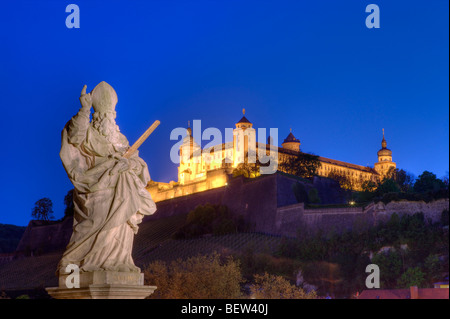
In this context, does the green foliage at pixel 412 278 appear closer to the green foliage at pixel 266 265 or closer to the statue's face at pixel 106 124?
the green foliage at pixel 266 265

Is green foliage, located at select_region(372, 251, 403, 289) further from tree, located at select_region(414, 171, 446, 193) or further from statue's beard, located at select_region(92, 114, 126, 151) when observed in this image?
statue's beard, located at select_region(92, 114, 126, 151)

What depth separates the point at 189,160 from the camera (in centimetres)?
11256

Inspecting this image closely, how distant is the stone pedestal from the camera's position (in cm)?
552

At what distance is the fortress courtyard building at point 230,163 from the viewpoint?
9112 centimetres

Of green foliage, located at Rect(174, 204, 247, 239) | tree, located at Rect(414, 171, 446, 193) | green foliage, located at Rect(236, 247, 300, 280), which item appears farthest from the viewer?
tree, located at Rect(414, 171, 446, 193)

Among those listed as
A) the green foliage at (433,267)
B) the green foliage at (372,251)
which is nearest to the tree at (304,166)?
the green foliage at (372,251)

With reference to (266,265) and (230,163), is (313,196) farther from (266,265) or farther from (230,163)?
(230,163)

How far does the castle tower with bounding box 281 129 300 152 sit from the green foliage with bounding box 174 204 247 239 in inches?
1944

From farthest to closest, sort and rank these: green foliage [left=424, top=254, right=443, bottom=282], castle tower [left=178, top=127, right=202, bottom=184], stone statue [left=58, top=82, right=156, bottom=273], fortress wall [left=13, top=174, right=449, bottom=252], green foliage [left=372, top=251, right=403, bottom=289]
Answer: castle tower [left=178, top=127, right=202, bottom=184] < fortress wall [left=13, top=174, right=449, bottom=252] < green foliage [left=372, top=251, right=403, bottom=289] < green foliage [left=424, top=254, right=443, bottom=282] < stone statue [left=58, top=82, right=156, bottom=273]

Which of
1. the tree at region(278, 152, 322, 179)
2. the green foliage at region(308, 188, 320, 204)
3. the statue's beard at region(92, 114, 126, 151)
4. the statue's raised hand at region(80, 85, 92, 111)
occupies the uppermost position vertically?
the tree at region(278, 152, 322, 179)

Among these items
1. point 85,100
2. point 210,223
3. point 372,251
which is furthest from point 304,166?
point 85,100

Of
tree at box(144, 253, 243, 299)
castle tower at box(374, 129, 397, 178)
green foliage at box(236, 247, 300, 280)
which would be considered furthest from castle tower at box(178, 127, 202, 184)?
tree at box(144, 253, 243, 299)

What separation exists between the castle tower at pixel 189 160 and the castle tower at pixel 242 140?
840 cm
